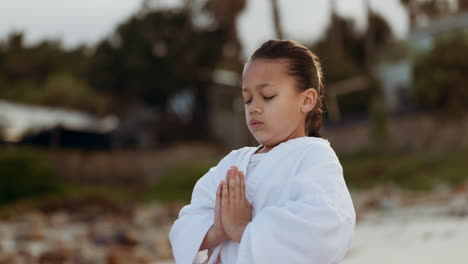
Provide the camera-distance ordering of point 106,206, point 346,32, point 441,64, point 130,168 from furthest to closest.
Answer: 1. point 346,32
2. point 130,168
3. point 441,64
4. point 106,206

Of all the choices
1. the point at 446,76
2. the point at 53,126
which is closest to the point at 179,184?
the point at 53,126

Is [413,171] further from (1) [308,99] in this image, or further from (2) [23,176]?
(1) [308,99]

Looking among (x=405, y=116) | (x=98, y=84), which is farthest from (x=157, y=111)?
(x=405, y=116)

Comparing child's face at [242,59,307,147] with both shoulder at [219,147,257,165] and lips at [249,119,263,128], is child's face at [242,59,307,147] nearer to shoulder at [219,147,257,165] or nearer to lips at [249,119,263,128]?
lips at [249,119,263,128]

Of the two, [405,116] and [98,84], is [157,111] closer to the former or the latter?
[98,84]

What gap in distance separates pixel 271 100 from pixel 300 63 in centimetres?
17

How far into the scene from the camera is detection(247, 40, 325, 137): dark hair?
2127 mm

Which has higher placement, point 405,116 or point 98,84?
point 98,84

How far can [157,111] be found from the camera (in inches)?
993

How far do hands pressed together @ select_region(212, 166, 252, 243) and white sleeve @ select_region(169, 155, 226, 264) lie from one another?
0.34 ft

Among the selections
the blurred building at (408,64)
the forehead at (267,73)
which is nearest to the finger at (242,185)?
the forehead at (267,73)

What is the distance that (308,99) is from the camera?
7.10 ft

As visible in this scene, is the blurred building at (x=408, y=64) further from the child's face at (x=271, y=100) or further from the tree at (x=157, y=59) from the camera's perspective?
the child's face at (x=271, y=100)

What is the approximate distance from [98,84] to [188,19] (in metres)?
4.23
